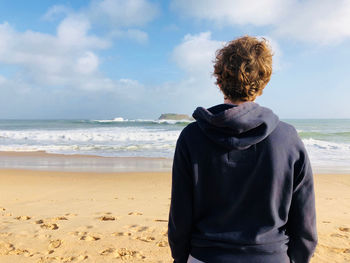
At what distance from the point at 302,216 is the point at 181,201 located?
1.74ft

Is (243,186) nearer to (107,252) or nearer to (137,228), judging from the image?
(107,252)

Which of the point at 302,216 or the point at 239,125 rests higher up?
the point at 239,125

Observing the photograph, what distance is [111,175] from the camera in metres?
8.27

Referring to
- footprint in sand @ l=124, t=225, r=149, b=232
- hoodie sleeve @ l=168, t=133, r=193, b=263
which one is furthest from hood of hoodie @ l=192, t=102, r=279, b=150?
footprint in sand @ l=124, t=225, r=149, b=232

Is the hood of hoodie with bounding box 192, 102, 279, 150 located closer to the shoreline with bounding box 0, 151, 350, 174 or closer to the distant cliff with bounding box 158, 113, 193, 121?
the shoreline with bounding box 0, 151, 350, 174

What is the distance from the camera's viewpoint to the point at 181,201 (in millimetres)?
1339

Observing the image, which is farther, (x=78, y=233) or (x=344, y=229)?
(x=344, y=229)

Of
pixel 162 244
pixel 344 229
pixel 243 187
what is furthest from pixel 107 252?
pixel 344 229

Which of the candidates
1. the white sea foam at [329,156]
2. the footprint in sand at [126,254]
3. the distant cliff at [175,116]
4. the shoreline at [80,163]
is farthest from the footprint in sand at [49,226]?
the distant cliff at [175,116]

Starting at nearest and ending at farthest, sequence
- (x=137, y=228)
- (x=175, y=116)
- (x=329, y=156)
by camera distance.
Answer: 1. (x=137, y=228)
2. (x=329, y=156)
3. (x=175, y=116)

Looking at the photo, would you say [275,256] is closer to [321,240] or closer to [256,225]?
[256,225]

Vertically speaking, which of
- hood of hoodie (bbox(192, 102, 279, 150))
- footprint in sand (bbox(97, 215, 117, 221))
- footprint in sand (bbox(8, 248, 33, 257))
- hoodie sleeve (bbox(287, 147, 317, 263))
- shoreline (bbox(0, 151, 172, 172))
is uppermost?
hood of hoodie (bbox(192, 102, 279, 150))

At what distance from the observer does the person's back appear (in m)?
1.22

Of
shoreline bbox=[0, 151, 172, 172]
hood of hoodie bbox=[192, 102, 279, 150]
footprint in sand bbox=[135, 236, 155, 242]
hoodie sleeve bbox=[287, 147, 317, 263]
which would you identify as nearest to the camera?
hood of hoodie bbox=[192, 102, 279, 150]
